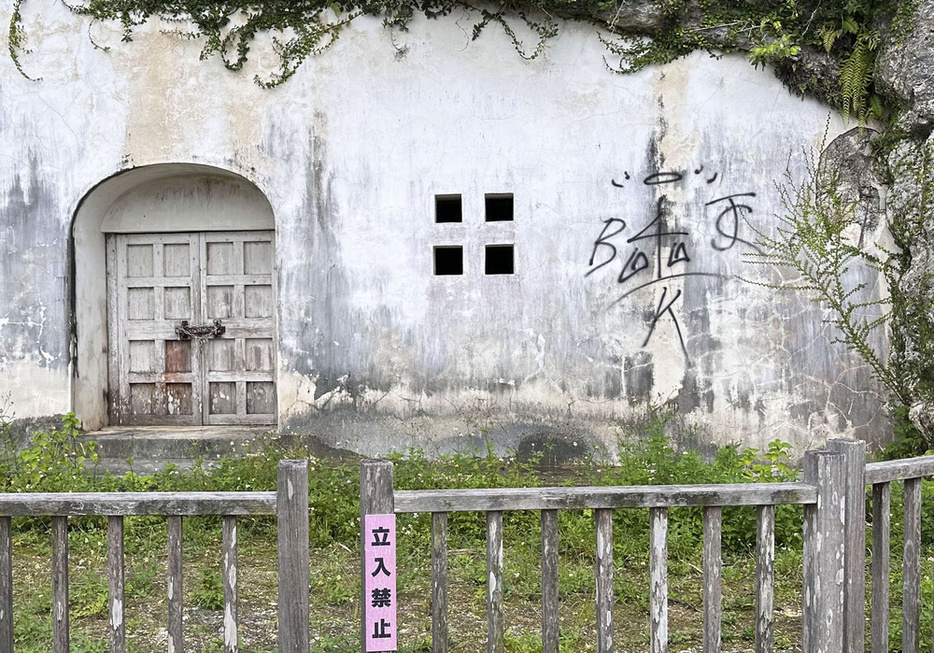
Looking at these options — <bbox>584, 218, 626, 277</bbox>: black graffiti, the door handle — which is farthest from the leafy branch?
the door handle

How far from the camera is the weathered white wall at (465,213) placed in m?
6.81

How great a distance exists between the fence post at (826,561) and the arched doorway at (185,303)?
5.91 m

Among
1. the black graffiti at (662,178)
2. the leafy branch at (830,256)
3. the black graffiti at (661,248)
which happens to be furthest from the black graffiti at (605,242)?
the leafy branch at (830,256)

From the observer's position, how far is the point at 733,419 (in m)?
6.83

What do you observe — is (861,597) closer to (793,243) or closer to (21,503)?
(21,503)

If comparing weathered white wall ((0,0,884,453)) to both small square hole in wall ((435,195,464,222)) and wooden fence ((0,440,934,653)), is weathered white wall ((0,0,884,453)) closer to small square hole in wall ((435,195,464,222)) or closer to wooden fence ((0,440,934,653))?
small square hole in wall ((435,195,464,222))

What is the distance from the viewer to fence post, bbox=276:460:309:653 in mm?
2414

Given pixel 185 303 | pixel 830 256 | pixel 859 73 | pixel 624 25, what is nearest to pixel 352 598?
pixel 185 303

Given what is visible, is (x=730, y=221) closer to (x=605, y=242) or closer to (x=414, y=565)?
(x=605, y=242)

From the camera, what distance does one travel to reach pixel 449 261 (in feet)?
24.6

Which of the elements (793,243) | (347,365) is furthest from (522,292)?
(793,243)

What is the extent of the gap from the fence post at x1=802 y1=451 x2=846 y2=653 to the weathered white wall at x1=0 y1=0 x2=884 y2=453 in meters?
4.33

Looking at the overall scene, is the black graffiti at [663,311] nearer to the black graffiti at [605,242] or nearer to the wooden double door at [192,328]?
the black graffiti at [605,242]

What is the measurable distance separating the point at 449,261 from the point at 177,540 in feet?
17.1
